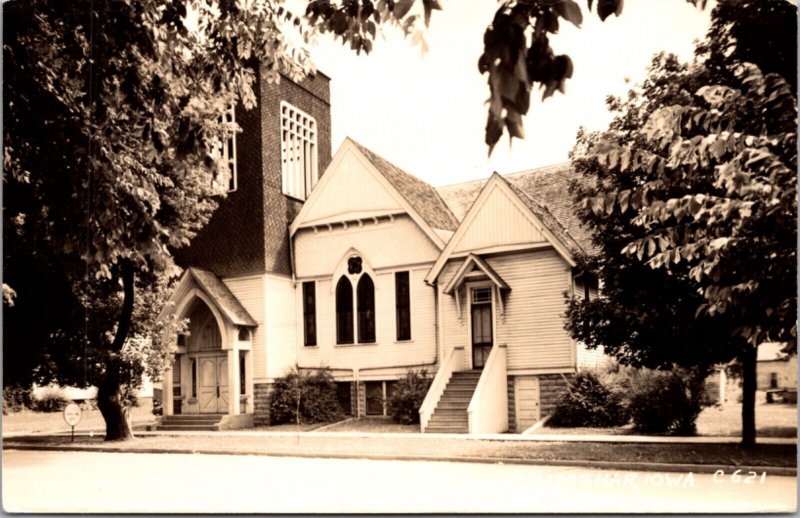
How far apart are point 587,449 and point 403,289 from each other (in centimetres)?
265

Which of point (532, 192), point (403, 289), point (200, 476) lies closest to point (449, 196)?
point (532, 192)

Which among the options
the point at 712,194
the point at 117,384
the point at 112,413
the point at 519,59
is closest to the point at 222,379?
the point at 117,384

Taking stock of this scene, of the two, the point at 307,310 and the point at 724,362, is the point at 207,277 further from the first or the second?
the point at 724,362

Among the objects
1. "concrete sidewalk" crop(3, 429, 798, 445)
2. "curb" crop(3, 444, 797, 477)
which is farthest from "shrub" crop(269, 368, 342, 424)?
"curb" crop(3, 444, 797, 477)

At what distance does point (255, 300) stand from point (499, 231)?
2415 millimetres

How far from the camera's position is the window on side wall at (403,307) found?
7.30 metres

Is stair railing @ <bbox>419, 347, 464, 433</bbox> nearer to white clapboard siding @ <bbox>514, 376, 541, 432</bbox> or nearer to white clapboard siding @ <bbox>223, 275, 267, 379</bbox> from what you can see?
white clapboard siding @ <bbox>514, 376, 541, 432</bbox>

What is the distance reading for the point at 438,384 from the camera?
6.84 meters

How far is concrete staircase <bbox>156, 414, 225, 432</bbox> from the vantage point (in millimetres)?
6790

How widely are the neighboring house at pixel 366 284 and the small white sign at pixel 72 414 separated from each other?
2.43ft

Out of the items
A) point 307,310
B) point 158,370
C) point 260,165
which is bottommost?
point 158,370

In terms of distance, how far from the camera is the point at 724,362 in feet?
18.0

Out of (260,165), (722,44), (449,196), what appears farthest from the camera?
(260,165)

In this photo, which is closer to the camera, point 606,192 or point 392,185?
point 606,192
